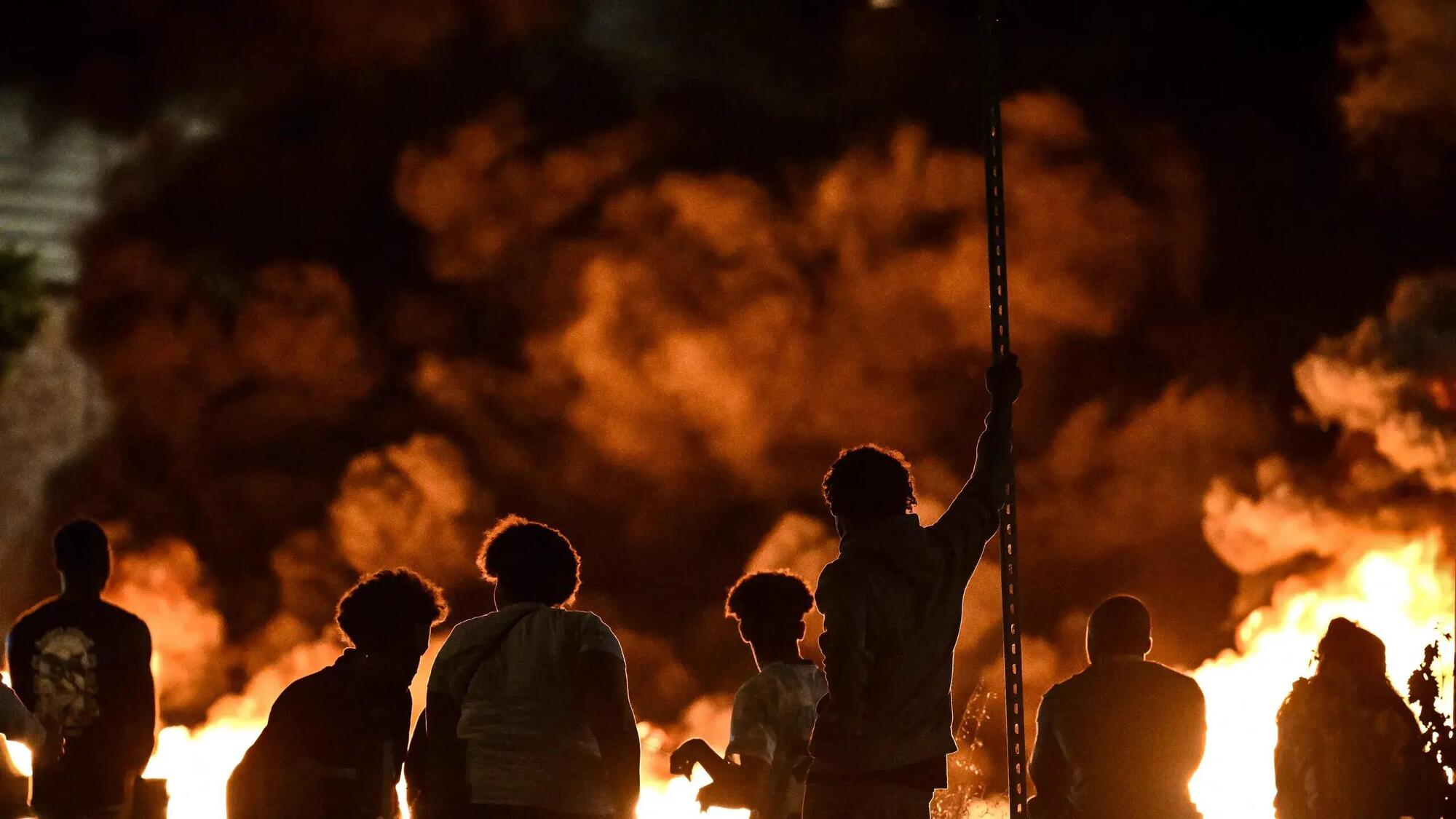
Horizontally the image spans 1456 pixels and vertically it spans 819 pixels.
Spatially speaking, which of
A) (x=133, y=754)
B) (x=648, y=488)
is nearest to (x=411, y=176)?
(x=648, y=488)

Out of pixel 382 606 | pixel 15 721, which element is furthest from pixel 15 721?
pixel 382 606

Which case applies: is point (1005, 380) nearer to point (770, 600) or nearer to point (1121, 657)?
point (770, 600)

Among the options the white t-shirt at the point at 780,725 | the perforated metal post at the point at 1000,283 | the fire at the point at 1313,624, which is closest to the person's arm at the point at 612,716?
the white t-shirt at the point at 780,725

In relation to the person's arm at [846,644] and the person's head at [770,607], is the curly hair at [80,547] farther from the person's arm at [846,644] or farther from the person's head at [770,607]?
the person's arm at [846,644]

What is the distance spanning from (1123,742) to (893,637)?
1.44 meters

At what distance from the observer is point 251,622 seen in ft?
37.0

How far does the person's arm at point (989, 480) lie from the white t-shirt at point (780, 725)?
3.28 ft

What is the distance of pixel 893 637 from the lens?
334 cm

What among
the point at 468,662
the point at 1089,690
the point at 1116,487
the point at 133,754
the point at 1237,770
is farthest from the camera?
the point at 1116,487

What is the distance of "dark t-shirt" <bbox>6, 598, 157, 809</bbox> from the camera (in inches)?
216

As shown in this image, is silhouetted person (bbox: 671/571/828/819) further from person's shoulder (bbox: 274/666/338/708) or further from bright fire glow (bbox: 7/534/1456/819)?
bright fire glow (bbox: 7/534/1456/819)

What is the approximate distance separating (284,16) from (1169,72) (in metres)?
6.35

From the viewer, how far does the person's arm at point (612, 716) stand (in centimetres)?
388

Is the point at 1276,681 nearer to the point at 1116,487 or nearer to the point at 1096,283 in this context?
the point at 1116,487
